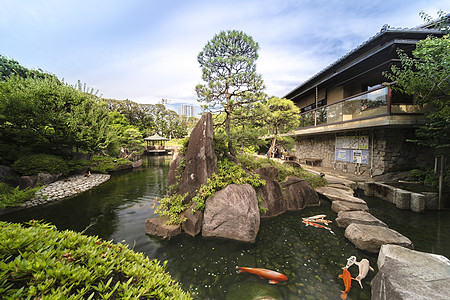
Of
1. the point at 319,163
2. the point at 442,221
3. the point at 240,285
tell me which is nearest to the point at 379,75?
the point at 319,163

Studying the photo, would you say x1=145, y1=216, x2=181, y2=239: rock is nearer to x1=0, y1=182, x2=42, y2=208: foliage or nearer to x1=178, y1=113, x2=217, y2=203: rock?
x1=178, y1=113, x2=217, y2=203: rock

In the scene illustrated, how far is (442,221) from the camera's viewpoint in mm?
5785

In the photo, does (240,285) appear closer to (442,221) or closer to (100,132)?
(442,221)

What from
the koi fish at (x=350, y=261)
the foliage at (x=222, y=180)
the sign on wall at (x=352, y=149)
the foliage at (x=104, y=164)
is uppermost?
the sign on wall at (x=352, y=149)

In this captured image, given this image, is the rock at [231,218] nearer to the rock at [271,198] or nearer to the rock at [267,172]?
the rock at [271,198]

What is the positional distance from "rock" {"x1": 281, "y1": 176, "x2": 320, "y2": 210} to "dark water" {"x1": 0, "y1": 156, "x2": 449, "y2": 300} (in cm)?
37

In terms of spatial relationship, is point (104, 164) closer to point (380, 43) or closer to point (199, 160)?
point (199, 160)

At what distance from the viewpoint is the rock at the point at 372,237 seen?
420 cm

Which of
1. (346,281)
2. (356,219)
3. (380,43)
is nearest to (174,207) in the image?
(346,281)

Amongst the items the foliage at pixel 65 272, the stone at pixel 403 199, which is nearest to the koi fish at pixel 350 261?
the foliage at pixel 65 272

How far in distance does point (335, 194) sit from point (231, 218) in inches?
226

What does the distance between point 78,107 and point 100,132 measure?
2077mm

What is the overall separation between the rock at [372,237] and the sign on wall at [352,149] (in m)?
7.20

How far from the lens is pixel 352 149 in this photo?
36.2ft
